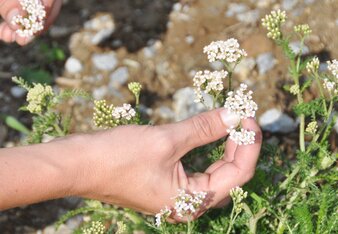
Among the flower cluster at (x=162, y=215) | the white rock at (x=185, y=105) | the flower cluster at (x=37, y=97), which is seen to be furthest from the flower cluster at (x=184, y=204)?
the white rock at (x=185, y=105)

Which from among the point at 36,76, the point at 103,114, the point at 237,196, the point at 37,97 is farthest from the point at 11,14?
the point at 237,196

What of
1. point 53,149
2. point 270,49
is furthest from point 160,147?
point 270,49

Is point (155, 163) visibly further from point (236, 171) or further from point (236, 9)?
point (236, 9)

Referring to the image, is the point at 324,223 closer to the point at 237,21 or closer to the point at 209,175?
the point at 209,175

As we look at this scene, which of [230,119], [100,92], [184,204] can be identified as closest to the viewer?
[184,204]

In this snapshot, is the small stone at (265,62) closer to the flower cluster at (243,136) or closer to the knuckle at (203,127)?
the knuckle at (203,127)
